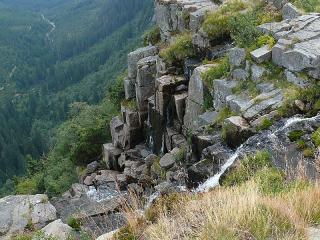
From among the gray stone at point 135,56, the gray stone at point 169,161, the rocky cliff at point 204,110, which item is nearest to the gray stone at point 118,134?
the rocky cliff at point 204,110

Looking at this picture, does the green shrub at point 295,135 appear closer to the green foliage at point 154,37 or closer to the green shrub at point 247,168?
the green shrub at point 247,168

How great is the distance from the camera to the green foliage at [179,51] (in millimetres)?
26828

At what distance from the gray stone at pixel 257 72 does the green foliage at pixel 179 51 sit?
25.4ft

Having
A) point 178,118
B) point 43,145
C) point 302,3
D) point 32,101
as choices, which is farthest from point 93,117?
point 32,101

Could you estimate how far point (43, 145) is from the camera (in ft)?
413

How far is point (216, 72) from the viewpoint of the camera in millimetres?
21781

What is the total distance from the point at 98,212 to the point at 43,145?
357ft

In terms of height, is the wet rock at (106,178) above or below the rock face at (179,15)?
below

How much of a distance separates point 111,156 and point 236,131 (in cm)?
1612

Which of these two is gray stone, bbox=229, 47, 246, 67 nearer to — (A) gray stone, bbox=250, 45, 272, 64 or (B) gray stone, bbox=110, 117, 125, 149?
(A) gray stone, bbox=250, 45, 272, 64

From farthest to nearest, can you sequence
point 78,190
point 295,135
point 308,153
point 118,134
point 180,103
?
point 118,134 < point 78,190 < point 180,103 < point 295,135 < point 308,153

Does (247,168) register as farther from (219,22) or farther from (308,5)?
(219,22)

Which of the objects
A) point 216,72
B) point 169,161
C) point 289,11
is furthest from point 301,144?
point 169,161

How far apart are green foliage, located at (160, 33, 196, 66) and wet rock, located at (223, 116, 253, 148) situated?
994 cm
